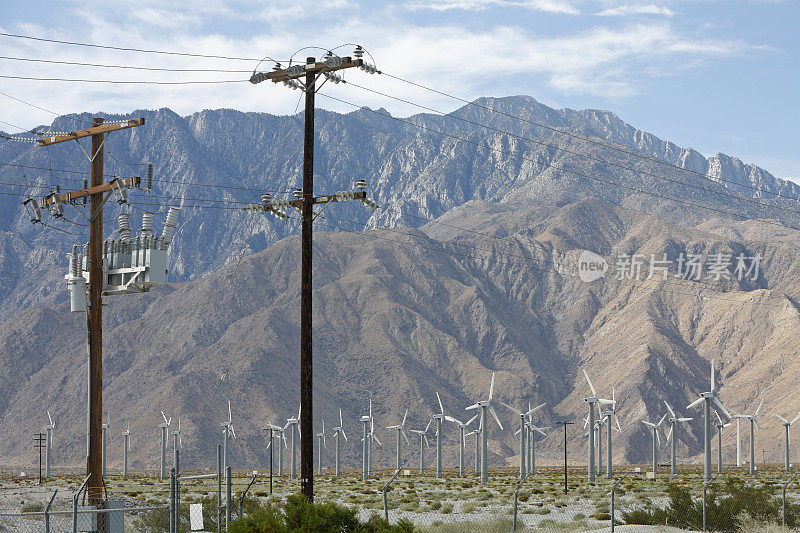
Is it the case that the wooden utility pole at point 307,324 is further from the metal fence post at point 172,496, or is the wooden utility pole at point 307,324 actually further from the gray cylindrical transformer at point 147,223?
the gray cylindrical transformer at point 147,223

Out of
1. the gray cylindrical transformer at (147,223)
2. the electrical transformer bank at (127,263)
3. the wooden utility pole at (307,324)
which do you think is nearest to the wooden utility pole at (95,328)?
the electrical transformer bank at (127,263)

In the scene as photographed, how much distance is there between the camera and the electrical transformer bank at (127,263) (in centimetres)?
2992

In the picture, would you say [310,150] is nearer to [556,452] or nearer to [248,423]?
[248,423]

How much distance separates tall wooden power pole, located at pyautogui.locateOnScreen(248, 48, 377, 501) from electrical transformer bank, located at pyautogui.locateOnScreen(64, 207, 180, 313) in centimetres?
451

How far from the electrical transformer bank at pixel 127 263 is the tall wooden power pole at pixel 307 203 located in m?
4.51

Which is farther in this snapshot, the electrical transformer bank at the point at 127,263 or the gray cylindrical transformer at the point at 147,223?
the gray cylindrical transformer at the point at 147,223

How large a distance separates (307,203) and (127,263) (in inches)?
300

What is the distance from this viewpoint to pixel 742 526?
94.0 feet

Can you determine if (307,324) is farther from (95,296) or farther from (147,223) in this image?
(147,223)

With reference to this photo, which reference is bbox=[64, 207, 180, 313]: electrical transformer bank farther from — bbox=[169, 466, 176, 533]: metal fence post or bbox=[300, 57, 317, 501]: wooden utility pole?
bbox=[169, 466, 176, 533]: metal fence post

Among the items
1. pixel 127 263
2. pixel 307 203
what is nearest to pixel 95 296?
pixel 127 263

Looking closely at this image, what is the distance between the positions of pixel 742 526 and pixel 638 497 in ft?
64.5

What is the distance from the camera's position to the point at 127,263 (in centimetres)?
3042

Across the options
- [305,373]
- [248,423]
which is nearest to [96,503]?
[305,373]
